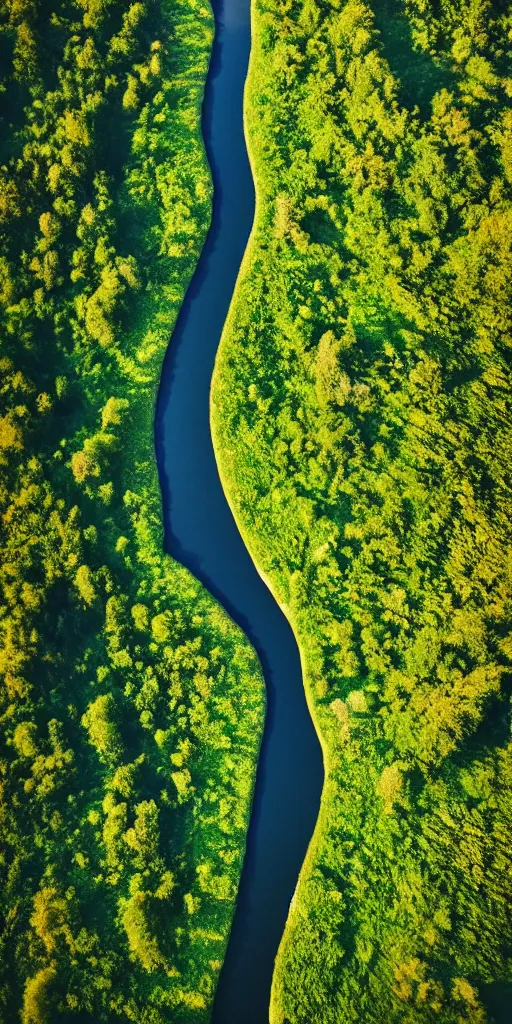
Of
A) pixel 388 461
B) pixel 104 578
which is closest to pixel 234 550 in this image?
pixel 104 578

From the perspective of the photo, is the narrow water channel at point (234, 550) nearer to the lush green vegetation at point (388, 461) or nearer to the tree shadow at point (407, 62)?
the lush green vegetation at point (388, 461)

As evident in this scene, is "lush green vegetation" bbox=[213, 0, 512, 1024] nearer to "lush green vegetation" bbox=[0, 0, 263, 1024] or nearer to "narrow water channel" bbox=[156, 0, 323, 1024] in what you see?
"narrow water channel" bbox=[156, 0, 323, 1024]

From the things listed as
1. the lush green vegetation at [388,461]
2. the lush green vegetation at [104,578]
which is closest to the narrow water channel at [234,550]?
the lush green vegetation at [104,578]

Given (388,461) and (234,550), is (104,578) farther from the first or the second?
(388,461)

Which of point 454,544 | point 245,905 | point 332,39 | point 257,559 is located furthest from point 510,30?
point 245,905

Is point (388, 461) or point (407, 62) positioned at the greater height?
point (407, 62)

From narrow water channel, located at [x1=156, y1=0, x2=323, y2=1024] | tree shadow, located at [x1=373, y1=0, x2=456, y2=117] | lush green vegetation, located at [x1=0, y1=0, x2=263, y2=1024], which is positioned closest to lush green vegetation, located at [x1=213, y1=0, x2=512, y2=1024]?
tree shadow, located at [x1=373, y1=0, x2=456, y2=117]
